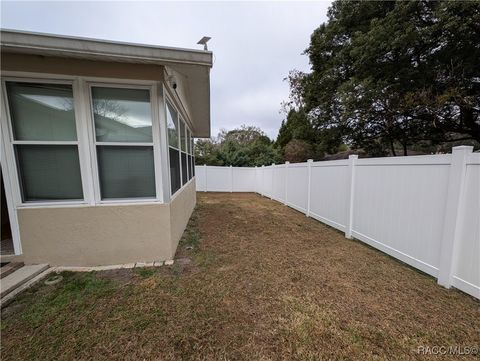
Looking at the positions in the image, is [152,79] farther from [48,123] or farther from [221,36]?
[221,36]

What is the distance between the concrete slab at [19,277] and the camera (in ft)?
8.02

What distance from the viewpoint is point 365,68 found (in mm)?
9898

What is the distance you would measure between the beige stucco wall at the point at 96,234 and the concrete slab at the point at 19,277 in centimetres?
12

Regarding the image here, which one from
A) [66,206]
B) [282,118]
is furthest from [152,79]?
[282,118]

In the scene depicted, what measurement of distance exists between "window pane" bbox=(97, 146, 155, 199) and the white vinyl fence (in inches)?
160

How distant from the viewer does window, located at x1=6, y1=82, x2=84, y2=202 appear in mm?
2828

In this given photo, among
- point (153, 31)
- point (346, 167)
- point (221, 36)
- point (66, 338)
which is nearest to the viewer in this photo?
point (66, 338)

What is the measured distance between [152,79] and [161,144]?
0.97 metres

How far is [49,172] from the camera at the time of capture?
298cm

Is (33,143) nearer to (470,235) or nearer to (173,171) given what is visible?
(173,171)

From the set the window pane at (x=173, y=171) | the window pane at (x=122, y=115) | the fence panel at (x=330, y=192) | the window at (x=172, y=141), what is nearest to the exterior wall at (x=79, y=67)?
the window pane at (x=122, y=115)

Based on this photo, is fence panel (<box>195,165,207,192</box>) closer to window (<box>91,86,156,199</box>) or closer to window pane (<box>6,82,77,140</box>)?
window (<box>91,86,156,199</box>)

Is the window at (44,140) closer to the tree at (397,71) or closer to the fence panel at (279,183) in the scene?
the fence panel at (279,183)

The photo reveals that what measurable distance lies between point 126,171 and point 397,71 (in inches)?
480
